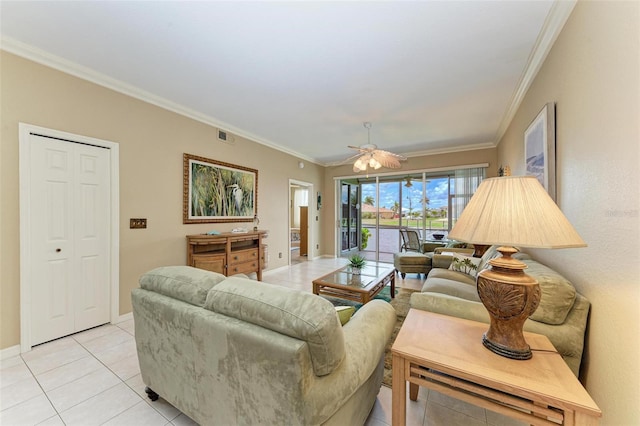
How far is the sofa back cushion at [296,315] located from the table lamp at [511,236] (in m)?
0.73

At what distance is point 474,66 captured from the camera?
2.37 meters

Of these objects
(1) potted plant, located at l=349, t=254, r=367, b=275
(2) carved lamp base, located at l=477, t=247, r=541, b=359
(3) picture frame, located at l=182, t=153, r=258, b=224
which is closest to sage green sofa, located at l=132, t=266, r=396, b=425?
(2) carved lamp base, located at l=477, t=247, r=541, b=359

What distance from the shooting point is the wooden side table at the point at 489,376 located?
2.88ft

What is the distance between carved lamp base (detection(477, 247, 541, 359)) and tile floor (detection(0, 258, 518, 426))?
730 mm

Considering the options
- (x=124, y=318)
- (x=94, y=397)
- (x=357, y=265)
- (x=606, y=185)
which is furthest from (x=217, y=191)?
(x=606, y=185)

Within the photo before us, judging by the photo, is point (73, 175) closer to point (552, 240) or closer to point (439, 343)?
point (439, 343)

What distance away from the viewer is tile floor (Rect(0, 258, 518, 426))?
1466 millimetres

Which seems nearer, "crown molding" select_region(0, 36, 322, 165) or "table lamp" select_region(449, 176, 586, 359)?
"table lamp" select_region(449, 176, 586, 359)

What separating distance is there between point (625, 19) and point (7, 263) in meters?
4.45

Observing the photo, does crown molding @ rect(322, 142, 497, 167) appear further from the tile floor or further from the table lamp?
the tile floor

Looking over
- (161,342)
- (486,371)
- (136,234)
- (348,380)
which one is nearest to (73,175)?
(136,234)

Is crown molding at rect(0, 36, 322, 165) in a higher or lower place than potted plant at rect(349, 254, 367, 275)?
higher

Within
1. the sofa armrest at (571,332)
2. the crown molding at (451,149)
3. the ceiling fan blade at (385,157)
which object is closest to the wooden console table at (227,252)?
the ceiling fan blade at (385,157)

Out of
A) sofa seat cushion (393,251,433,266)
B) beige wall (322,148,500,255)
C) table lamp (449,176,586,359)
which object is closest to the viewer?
table lamp (449,176,586,359)
